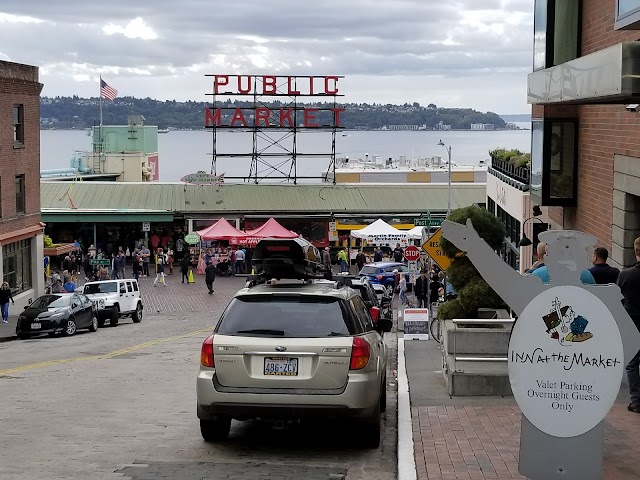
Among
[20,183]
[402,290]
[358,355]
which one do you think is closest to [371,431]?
[358,355]

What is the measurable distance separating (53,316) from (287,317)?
2058 cm

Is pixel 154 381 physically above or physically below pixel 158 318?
above

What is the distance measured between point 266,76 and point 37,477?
5533cm

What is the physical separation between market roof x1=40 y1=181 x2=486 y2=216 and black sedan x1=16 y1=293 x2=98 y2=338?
2244 centimetres

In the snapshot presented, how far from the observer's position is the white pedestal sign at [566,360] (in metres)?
7.50

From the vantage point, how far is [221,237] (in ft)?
157

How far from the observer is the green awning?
172ft

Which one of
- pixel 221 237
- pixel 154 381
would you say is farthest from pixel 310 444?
pixel 221 237

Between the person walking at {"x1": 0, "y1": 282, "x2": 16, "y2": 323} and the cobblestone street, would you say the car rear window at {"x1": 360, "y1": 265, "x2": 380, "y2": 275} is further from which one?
the cobblestone street

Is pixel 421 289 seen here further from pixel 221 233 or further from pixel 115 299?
pixel 221 233

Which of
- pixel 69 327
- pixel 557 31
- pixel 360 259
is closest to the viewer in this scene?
pixel 557 31

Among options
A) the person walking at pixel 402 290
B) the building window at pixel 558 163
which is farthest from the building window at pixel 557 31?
the person walking at pixel 402 290

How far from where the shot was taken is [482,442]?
32.4 feet

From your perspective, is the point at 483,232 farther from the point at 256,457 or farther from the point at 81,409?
the point at 256,457
